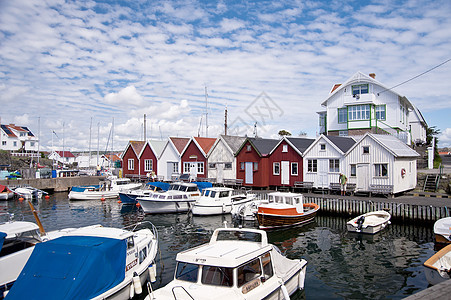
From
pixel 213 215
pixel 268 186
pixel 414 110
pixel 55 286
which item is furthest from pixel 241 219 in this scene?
pixel 414 110

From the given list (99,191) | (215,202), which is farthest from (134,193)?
(215,202)

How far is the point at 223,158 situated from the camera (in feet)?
139

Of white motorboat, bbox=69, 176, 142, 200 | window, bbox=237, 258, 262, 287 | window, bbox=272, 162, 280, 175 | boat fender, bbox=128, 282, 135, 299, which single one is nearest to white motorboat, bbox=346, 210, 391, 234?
window, bbox=237, 258, 262, 287

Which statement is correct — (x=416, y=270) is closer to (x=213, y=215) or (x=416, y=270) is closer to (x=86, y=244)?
(x=86, y=244)

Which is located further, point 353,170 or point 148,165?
point 148,165

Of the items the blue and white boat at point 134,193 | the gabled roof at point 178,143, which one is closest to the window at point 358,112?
the gabled roof at point 178,143

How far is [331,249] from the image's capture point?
1881 cm

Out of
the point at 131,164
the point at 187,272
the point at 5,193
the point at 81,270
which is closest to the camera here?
the point at 81,270

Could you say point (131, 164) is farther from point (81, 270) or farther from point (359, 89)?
point (81, 270)

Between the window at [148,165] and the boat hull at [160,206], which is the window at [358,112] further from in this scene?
the window at [148,165]

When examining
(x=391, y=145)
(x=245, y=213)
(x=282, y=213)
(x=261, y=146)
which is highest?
(x=261, y=146)

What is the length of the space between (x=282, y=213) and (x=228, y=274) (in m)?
14.3

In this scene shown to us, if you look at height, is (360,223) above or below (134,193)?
below

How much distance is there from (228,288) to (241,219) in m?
17.8
